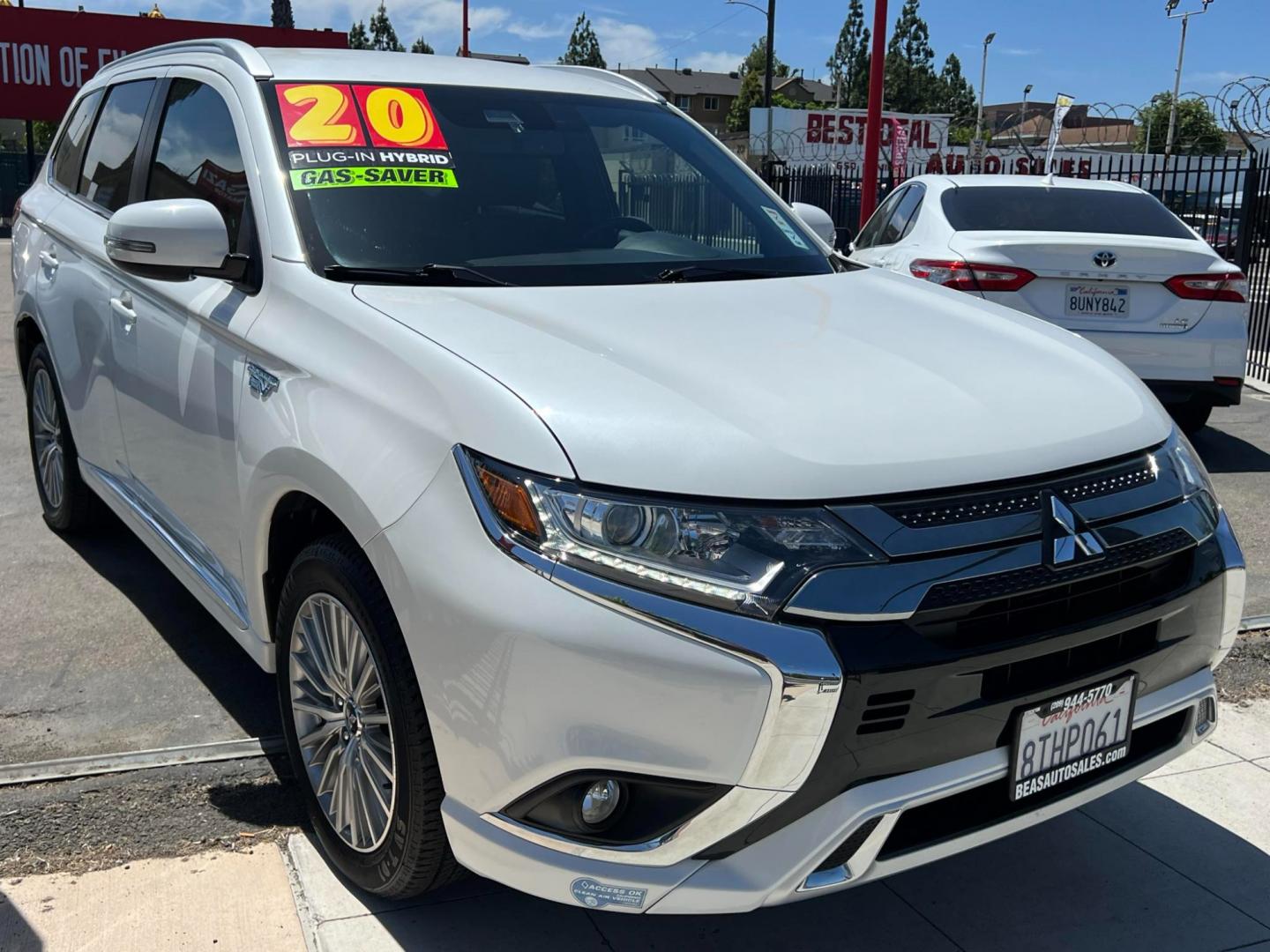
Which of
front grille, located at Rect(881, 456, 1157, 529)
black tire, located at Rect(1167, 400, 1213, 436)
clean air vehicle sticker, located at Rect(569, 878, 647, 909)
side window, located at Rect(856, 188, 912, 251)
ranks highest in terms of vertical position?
side window, located at Rect(856, 188, 912, 251)

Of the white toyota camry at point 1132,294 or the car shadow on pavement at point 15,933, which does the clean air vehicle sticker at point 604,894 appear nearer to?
the car shadow on pavement at point 15,933

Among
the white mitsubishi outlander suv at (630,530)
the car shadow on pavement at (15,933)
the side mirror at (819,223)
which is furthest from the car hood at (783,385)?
the car shadow on pavement at (15,933)

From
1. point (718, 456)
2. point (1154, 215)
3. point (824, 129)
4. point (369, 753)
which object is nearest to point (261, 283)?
point (369, 753)

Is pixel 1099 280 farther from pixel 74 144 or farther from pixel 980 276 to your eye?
pixel 74 144

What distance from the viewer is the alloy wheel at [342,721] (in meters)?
2.60

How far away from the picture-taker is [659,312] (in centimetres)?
287

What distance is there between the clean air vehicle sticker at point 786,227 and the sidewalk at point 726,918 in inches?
70.8

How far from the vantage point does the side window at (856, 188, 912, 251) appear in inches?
341

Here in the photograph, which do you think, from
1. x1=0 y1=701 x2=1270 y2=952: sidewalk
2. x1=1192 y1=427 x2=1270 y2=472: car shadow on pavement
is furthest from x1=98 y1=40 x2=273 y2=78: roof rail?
x1=1192 y1=427 x2=1270 y2=472: car shadow on pavement

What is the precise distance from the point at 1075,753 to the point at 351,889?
1633mm

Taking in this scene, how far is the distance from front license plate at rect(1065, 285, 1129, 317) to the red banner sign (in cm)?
2622

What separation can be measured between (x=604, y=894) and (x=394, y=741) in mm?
534

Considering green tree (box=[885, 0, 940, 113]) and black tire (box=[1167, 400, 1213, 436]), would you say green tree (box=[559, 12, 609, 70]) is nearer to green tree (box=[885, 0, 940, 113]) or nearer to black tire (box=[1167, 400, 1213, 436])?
green tree (box=[885, 0, 940, 113])

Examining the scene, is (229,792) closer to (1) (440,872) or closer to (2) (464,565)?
(1) (440,872)
